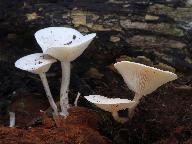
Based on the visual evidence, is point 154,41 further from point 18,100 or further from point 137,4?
point 18,100

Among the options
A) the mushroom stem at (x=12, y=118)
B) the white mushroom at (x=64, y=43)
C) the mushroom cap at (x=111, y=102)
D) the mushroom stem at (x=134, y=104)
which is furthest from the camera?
the mushroom stem at (x=12, y=118)

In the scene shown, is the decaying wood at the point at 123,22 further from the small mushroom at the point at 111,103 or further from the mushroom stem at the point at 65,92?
the small mushroom at the point at 111,103

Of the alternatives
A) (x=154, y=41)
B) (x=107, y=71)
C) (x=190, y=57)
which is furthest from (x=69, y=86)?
(x=190, y=57)

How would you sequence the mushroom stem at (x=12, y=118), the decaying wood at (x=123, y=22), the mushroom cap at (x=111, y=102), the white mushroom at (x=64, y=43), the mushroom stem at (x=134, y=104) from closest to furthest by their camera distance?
the mushroom cap at (x=111, y=102)
the mushroom stem at (x=134, y=104)
the white mushroom at (x=64, y=43)
the decaying wood at (x=123, y=22)
the mushroom stem at (x=12, y=118)

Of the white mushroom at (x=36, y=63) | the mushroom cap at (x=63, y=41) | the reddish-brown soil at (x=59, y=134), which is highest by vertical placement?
the mushroom cap at (x=63, y=41)

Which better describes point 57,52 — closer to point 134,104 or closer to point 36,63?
point 36,63

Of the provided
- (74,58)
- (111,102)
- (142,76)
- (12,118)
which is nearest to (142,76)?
(142,76)

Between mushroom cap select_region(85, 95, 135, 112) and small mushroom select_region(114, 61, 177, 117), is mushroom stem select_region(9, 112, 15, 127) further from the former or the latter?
small mushroom select_region(114, 61, 177, 117)

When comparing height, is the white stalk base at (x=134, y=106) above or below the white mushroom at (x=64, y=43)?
below

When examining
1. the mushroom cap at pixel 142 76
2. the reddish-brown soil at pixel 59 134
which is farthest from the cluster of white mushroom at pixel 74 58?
the reddish-brown soil at pixel 59 134
